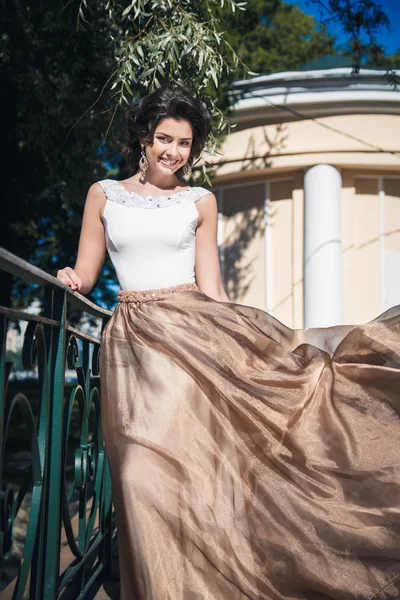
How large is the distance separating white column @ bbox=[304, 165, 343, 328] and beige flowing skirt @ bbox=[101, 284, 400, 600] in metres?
6.65

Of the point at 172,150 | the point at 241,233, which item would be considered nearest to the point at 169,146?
the point at 172,150

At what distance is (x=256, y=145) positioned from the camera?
9.76 metres

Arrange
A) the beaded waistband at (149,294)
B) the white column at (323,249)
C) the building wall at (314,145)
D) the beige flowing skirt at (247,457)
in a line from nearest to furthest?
1. the beige flowing skirt at (247,457)
2. the beaded waistband at (149,294)
3. the white column at (323,249)
4. the building wall at (314,145)

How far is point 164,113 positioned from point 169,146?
0.14 m

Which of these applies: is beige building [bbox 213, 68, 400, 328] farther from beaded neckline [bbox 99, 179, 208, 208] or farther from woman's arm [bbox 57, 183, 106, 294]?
woman's arm [bbox 57, 183, 106, 294]

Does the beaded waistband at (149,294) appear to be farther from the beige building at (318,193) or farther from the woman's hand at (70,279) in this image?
the beige building at (318,193)

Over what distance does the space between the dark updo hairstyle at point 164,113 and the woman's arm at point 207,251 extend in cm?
32

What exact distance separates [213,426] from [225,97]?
6711 mm

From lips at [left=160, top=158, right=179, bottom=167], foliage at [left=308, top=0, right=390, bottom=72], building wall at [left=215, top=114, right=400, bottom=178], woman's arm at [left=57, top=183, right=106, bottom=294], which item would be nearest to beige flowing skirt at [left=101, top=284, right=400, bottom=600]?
woman's arm at [left=57, top=183, right=106, bottom=294]

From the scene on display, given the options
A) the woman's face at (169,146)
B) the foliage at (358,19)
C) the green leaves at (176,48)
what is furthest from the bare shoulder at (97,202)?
the foliage at (358,19)

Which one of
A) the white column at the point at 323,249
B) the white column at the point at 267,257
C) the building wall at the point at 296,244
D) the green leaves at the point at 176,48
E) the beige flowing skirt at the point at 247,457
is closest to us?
the beige flowing skirt at the point at 247,457

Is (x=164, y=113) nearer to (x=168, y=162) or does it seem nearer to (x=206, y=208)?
(x=168, y=162)

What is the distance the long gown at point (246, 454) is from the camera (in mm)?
2365

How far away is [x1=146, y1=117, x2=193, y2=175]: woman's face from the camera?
307cm
